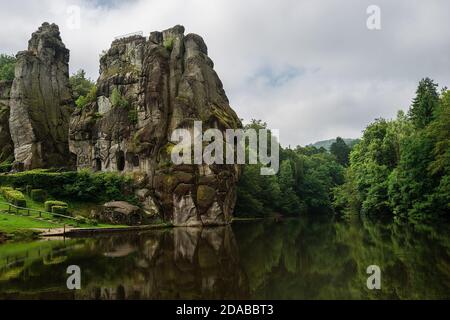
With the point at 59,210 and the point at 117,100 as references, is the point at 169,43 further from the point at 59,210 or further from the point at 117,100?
the point at 59,210

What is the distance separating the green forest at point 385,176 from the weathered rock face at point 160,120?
21.7m

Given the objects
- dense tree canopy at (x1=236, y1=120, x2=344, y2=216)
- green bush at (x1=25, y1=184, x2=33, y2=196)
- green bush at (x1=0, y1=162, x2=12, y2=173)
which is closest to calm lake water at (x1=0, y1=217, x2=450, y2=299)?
green bush at (x1=25, y1=184, x2=33, y2=196)

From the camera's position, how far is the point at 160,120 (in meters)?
50.7

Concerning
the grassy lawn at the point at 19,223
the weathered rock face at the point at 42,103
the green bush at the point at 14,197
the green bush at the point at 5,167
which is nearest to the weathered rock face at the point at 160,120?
the weathered rock face at the point at 42,103

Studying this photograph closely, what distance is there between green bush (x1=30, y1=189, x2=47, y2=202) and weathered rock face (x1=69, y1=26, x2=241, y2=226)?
30.9 feet

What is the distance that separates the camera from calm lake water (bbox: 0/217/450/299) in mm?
13388

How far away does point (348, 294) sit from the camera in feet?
43.2

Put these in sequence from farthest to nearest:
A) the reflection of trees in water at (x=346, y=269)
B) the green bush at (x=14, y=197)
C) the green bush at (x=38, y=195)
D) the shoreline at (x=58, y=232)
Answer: the green bush at (x=38, y=195), the green bush at (x=14, y=197), the shoreline at (x=58, y=232), the reflection of trees in water at (x=346, y=269)

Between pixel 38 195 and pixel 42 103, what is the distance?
22.8 m

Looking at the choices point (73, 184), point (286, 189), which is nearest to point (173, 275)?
point (73, 184)

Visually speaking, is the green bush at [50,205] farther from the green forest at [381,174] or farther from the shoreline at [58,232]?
the green forest at [381,174]

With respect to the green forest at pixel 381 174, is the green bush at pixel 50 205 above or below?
below

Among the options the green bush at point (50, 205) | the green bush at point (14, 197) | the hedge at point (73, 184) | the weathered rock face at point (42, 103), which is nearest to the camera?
the green bush at point (14, 197)

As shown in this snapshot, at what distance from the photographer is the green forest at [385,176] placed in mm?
48312
